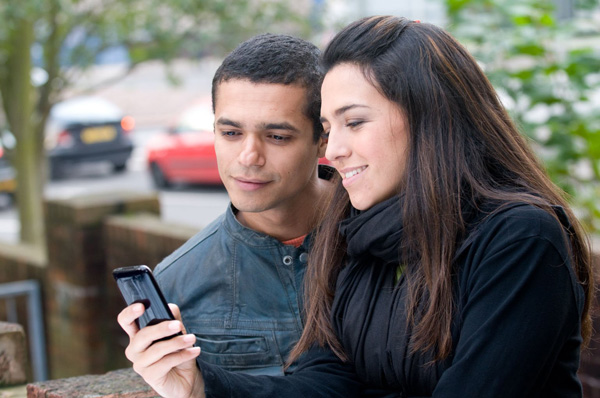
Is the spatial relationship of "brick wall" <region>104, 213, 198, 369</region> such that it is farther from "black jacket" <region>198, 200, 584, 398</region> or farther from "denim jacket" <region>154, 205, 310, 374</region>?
"black jacket" <region>198, 200, 584, 398</region>

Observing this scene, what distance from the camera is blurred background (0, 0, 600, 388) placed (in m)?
5.07

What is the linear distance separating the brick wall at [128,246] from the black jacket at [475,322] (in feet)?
9.23

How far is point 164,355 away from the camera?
1853 millimetres

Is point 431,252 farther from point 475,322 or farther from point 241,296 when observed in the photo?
point 241,296

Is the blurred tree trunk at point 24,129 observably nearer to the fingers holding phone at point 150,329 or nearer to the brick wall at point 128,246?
the brick wall at point 128,246

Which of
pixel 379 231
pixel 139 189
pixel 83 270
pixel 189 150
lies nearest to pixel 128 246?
pixel 83 270

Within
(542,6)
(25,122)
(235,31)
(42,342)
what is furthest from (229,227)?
(25,122)

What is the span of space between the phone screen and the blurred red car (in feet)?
38.4

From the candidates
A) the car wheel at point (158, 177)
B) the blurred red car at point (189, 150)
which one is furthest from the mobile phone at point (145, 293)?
the car wheel at point (158, 177)

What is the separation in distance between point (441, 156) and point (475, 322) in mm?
392

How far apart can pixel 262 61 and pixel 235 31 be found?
5.15 m

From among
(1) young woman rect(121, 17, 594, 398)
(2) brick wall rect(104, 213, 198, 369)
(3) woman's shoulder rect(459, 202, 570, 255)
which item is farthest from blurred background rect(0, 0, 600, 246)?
(3) woman's shoulder rect(459, 202, 570, 255)

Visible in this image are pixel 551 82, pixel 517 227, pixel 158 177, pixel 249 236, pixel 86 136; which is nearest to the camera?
pixel 517 227

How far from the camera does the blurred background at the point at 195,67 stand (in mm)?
5066
